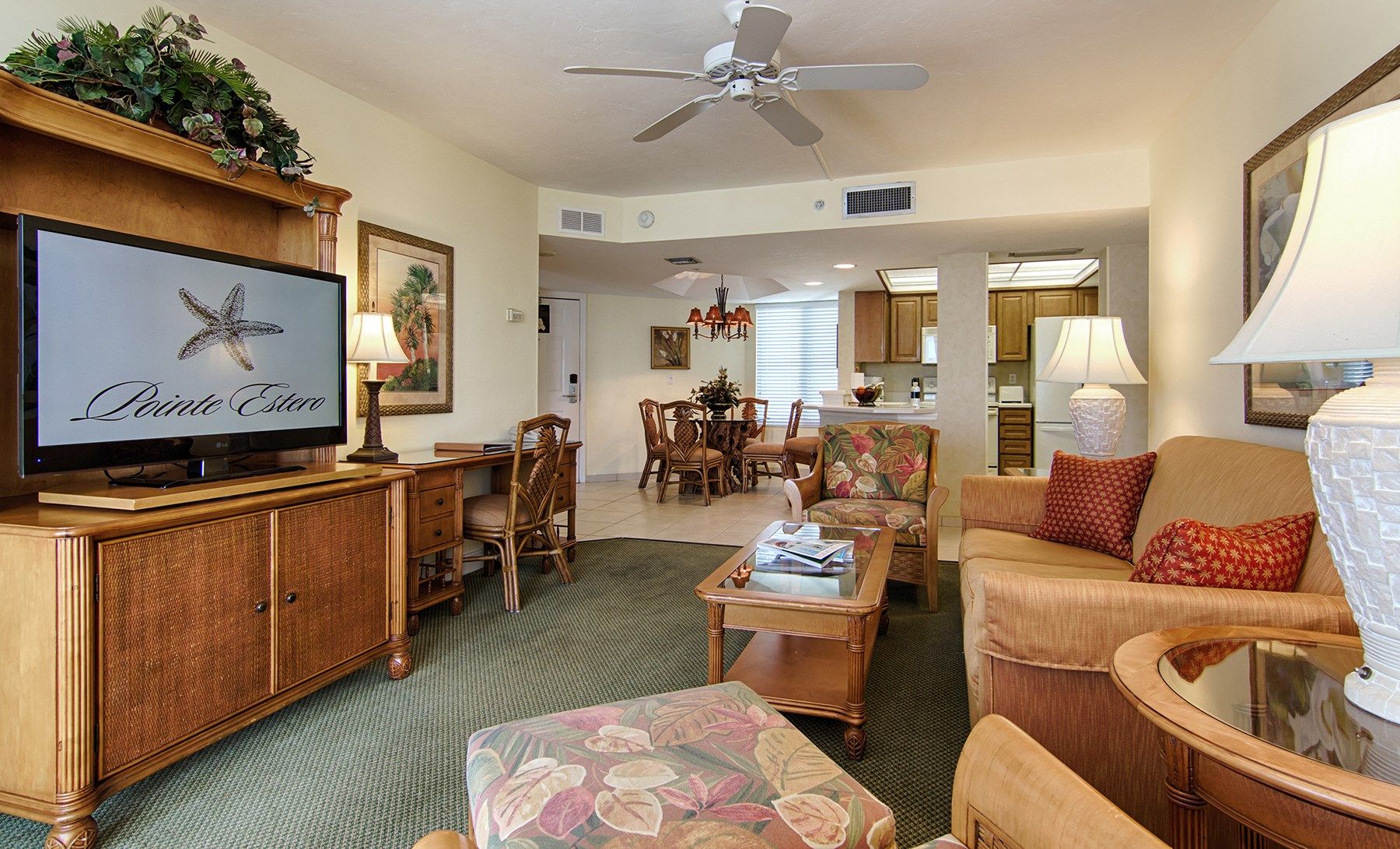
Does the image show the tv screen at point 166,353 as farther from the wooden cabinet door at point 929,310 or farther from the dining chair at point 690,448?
the wooden cabinet door at point 929,310

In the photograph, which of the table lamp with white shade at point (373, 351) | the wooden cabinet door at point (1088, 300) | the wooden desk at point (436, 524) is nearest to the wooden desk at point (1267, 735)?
the wooden desk at point (436, 524)

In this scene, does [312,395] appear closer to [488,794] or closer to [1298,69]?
[488,794]

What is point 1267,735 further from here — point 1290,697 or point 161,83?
point 161,83

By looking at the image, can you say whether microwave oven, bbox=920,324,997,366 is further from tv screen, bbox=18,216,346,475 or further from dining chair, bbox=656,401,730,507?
tv screen, bbox=18,216,346,475

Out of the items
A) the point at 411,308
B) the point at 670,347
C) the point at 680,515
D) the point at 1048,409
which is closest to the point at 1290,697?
the point at 411,308

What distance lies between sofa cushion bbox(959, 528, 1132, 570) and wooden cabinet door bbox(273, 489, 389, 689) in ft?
7.26

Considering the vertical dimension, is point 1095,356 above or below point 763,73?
below

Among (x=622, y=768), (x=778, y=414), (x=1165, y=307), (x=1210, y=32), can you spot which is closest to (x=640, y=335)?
(x=778, y=414)

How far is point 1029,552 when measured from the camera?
2639 mm

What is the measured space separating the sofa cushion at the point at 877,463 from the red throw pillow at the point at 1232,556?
2.19m

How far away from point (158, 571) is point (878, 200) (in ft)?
13.5

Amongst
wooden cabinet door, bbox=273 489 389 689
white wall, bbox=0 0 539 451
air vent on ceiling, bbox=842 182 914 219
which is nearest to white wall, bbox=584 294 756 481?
white wall, bbox=0 0 539 451

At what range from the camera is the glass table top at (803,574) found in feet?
6.91

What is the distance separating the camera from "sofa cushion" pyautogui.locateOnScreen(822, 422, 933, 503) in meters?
3.78
